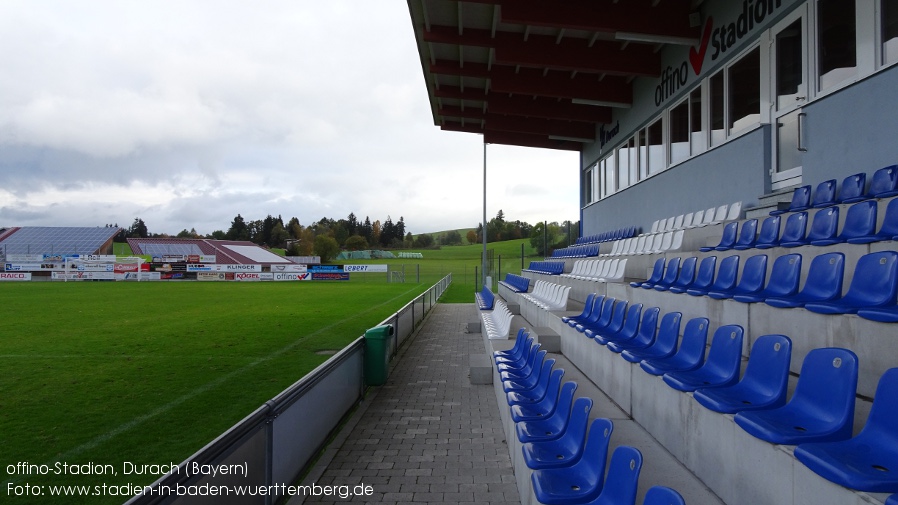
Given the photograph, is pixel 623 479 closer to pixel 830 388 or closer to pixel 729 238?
pixel 830 388

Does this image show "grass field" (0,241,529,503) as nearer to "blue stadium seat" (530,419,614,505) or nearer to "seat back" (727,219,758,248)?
"blue stadium seat" (530,419,614,505)

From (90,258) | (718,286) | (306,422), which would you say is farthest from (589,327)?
(90,258)

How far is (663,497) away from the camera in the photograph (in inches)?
71.0

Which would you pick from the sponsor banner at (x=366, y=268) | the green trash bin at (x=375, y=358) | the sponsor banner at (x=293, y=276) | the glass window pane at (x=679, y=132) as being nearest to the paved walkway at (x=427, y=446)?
the green trash bin at (x=375, y=358)

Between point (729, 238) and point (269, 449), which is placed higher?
point (729, 238)

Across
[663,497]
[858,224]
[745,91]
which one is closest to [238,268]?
[745,91]

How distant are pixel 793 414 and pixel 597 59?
12.3m

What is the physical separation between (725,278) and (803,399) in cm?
268

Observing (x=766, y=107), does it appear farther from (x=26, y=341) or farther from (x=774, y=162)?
(x=26, y=341)

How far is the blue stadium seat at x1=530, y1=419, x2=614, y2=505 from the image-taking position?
2461mm

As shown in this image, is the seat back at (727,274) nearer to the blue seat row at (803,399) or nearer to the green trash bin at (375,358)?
the blue seat row at (803,399)

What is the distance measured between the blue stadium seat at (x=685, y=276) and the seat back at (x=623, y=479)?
361cm

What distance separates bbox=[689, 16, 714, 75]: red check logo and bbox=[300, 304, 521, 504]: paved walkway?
8.24 meters

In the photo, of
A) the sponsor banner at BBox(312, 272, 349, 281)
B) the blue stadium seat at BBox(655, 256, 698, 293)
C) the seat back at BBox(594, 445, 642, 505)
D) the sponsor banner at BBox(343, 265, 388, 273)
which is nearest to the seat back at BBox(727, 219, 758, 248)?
the blue stadium seat at BBox(655, 256, 698, 293)
